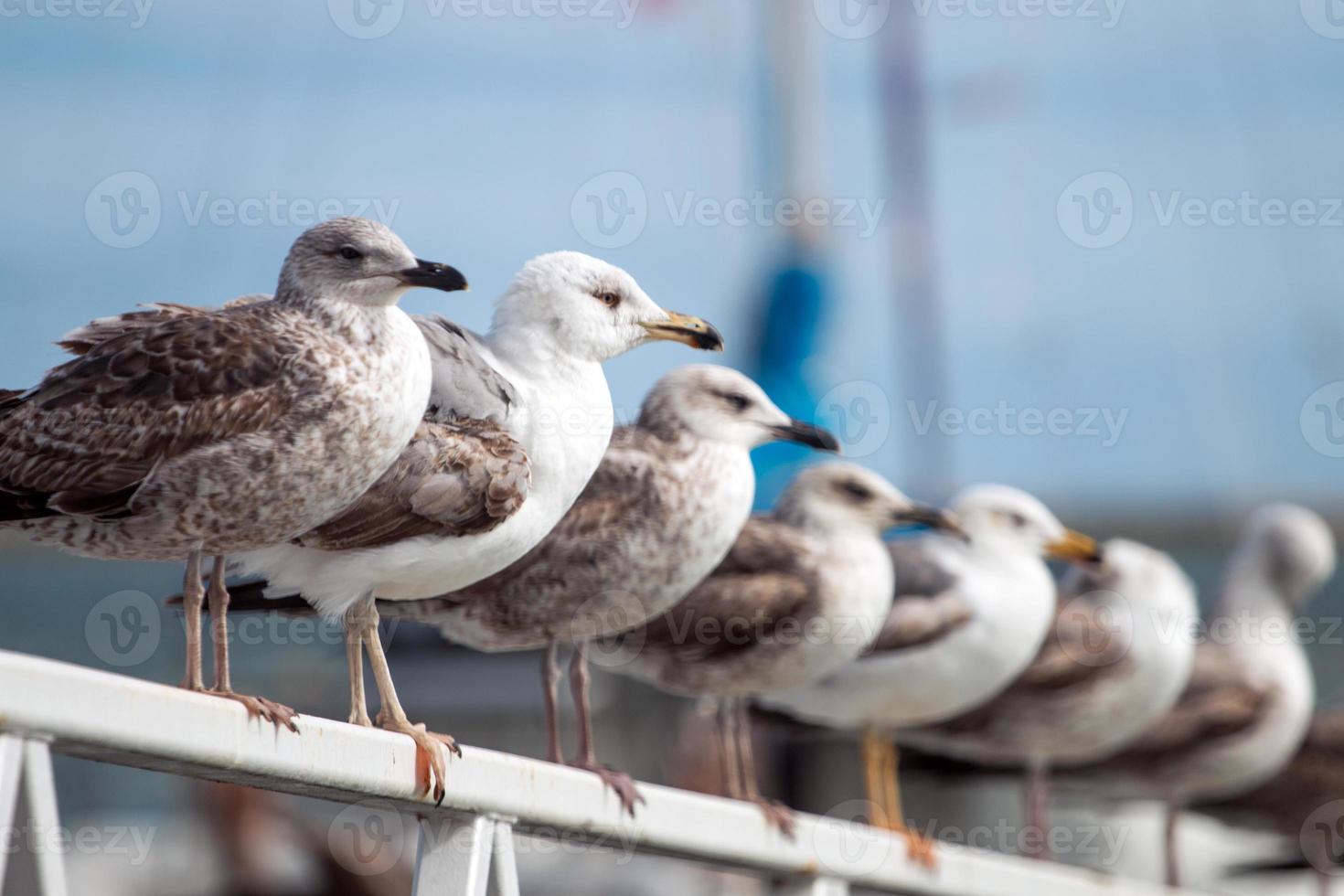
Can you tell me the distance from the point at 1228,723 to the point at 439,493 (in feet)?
22.1

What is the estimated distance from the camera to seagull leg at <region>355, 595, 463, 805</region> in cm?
461

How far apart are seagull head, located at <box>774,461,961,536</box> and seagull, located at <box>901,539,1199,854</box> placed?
2.00m

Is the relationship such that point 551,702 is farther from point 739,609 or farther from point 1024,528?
point 1024,528

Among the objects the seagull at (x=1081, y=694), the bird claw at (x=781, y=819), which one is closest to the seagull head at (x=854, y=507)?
the bird claw at (x=781, y=819)

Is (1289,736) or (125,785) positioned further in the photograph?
(125,785)

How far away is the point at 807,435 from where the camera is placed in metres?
6.62

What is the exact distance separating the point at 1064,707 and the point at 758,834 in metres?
3.61

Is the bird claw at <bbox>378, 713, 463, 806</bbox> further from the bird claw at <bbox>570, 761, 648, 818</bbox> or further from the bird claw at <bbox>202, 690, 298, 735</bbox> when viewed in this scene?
the bird claw at <bbox>570, 761, 648, 818</bbox>

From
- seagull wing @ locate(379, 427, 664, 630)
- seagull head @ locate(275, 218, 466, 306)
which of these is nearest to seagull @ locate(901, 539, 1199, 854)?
seagull wing @ locate(379, 427, 664, 630)

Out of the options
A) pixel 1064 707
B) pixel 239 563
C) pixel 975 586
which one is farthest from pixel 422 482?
pixel 1064 707

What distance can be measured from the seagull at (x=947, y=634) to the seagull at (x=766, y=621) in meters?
0.79

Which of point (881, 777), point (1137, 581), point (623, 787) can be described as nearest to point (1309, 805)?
point (1137, 581)

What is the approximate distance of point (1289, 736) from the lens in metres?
10.7

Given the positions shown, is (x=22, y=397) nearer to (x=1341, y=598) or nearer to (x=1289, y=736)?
(x=1289, y=736)
